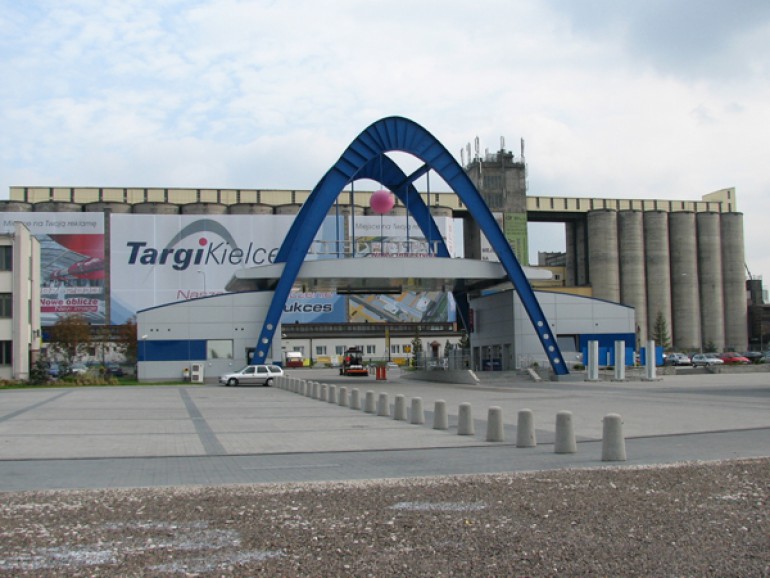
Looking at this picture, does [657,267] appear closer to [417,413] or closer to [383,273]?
[383,273]

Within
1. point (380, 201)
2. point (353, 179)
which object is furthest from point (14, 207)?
point (353, 179)

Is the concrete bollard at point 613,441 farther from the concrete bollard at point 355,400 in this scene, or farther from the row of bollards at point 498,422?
the concrete bollard at point 355,400

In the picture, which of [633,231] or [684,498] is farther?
[633,231]

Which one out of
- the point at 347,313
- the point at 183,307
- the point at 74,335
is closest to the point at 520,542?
the point at 183,307

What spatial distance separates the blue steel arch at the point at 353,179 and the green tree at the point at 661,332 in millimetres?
57719

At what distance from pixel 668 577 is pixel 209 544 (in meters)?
3.88

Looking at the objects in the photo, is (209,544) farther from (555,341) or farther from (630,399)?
(555,341)

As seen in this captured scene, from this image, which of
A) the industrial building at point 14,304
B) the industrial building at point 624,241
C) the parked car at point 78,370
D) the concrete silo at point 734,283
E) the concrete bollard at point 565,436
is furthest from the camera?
the concrete silo at point 734,283

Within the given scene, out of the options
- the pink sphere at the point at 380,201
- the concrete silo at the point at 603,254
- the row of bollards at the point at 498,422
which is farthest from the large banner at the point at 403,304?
the row of bollards at the point at 498,422

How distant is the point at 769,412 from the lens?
915 inches

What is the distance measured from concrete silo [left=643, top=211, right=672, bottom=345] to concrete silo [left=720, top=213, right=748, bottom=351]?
26.2 feet

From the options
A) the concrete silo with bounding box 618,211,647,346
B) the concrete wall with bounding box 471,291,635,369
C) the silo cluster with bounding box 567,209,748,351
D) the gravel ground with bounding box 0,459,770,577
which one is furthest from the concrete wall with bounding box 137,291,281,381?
the concrete silo with bounding box 618,211,647,346

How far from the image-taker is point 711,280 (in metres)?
114

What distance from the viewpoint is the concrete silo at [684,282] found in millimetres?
112125
